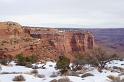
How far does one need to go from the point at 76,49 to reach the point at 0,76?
216 ft

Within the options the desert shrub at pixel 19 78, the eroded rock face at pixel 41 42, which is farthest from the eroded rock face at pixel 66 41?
the desert shrub at pixel 19 78

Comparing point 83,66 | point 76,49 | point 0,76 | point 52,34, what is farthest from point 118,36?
point 0,76

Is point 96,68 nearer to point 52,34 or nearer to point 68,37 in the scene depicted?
point 52,34

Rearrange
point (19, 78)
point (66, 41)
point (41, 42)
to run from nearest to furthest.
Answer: point (19, 78)
point (41, 42)
point (66, 41)

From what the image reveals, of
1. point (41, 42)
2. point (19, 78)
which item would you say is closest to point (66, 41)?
point (41, 42)

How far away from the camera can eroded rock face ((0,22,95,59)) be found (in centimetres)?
6241

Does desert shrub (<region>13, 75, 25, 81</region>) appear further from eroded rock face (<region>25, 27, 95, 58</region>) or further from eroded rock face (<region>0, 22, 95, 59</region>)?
eroded rock face (<region>25, 27, 95, 58</region>)

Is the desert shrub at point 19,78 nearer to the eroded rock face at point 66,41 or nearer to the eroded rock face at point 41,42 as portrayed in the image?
the eroded rock face at point 41,42

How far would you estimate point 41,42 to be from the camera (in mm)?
72125

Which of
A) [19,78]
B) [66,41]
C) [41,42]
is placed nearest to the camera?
[19,78]

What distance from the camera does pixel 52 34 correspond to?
8006cm

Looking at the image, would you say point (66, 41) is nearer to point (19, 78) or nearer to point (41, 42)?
point (41, 42)

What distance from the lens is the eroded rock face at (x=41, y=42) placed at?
62.4 metres

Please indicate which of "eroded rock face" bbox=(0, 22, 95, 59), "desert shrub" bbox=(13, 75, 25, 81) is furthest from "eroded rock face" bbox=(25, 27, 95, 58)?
"desert shrub" bbox=(13, 75, 25, 81)
